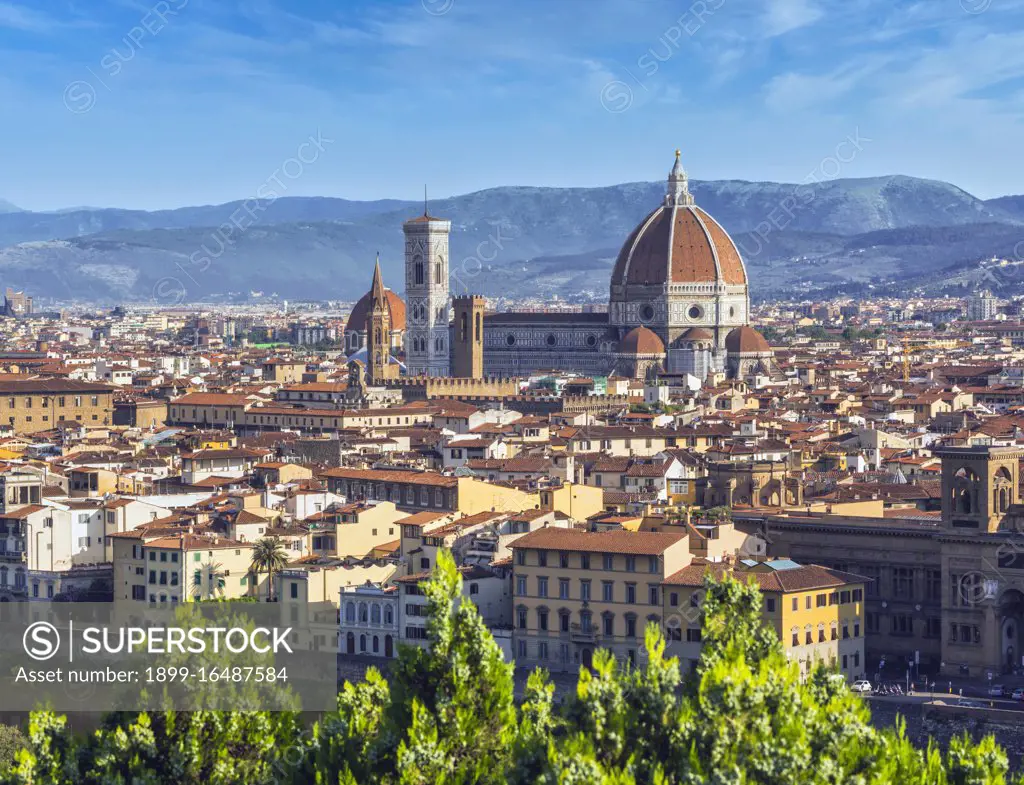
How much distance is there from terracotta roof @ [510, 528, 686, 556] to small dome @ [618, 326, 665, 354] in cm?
7893

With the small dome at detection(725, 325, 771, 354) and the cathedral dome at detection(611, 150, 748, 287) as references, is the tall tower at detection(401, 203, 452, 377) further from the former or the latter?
the small dome at detection(725, 325, 771, 354)

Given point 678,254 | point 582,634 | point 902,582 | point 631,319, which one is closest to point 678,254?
point 678,254

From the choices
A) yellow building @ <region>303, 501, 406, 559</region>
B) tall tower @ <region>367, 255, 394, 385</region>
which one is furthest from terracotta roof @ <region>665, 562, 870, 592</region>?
tall tower @ <region>367, 255, 394, 385</region>

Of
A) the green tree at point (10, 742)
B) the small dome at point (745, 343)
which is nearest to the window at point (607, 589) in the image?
the green tree at point (10, 742)

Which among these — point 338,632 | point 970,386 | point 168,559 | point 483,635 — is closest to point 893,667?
point 338,632

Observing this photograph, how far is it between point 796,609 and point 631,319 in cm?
8856

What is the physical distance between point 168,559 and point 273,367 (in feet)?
264

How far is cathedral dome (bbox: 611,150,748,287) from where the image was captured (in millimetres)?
128750

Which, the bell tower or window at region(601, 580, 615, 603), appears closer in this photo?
window at region(601, 580, 615, 603)

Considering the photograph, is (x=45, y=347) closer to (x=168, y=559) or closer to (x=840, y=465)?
(x=840, y=465)

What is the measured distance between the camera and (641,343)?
407 ft

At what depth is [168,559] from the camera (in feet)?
159

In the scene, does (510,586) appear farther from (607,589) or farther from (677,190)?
(677,190)

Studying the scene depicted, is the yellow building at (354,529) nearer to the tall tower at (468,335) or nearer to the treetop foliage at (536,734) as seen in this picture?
the treetop foliage at (536,734)
